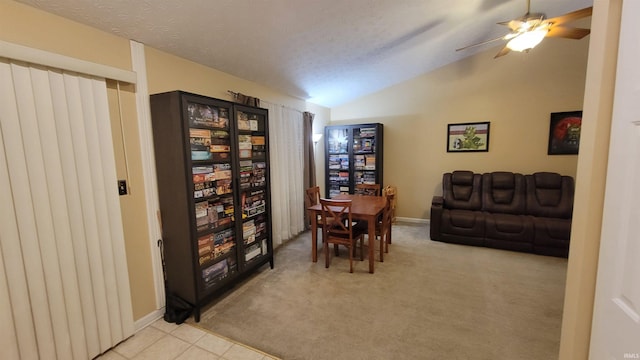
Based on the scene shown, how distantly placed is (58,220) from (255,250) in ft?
5.44

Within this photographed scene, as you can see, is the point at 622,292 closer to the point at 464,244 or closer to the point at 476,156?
the point at 464,244

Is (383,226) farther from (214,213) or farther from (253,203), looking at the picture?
(214,213)

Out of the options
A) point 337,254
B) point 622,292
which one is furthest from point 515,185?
point 622,292

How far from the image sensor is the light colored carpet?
1866mm

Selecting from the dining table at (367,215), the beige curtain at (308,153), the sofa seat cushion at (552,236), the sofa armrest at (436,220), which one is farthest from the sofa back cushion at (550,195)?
the beige curtain at (308,153)

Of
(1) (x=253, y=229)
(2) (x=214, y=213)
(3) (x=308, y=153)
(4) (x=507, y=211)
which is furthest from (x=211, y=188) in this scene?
(4) (x=507, y=211)

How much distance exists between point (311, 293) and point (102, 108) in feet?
7.52

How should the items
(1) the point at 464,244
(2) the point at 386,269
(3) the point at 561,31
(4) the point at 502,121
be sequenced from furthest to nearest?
(4) the point at 502,121 → (1) the point at 464,244 → (2) the point at 386,269 → (3) the point at 561,31

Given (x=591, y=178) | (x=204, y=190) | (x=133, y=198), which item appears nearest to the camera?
(x=591, y=178)

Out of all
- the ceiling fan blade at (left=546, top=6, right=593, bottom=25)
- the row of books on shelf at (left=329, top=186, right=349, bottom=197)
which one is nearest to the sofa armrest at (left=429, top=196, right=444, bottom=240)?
the row of books on shelf at (left=329, top=186, right=349, bottom=197)

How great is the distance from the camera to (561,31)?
2.21m

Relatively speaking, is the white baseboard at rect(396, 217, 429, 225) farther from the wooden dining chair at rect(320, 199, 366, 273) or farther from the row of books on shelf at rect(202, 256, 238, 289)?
the row of books on shelf at rect(202, 256, 238, 289)

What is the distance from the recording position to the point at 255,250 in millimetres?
2891

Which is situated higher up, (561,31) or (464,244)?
(561,31)
